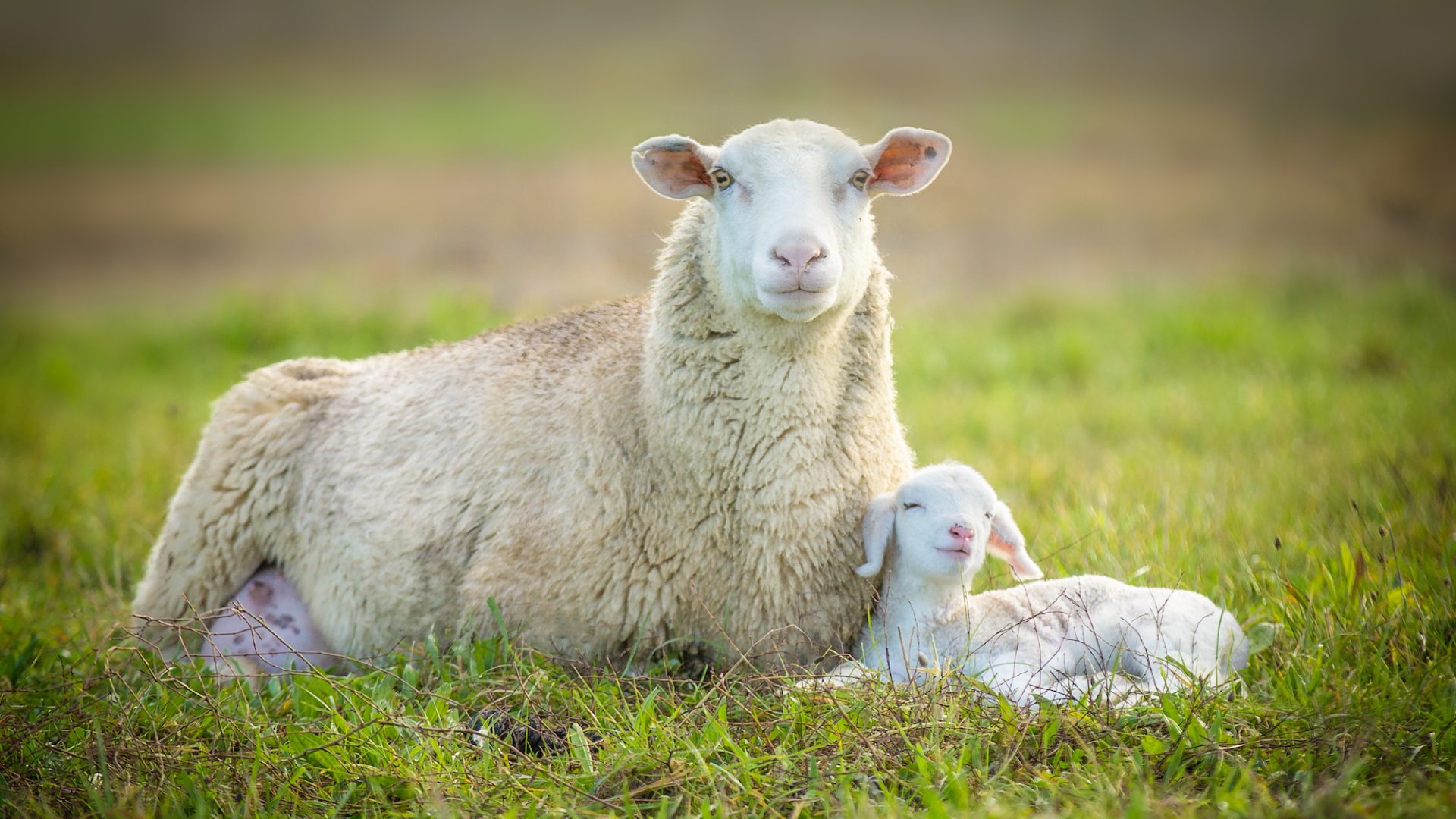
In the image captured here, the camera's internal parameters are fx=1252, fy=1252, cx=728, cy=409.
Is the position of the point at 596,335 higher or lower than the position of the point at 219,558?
higher

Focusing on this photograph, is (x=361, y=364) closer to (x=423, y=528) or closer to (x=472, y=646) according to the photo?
(x=423, y=528)

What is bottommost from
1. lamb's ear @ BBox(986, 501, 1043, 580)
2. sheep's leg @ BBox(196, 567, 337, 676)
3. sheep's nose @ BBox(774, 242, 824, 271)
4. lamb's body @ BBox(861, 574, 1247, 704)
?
sheep's leg @ BBox(196, 567, 337, 676)

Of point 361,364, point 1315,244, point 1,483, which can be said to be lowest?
point 1,483

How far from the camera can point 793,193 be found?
140 inches

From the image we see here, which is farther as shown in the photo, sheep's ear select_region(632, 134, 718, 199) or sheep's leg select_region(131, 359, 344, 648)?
sheep's leg select_region(131, 359, 344, 648)

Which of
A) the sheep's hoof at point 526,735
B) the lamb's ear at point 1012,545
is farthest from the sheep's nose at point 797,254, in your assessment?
the sheep's hoof at point 526,735

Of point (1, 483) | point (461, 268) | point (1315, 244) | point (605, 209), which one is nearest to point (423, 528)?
point (1, 483)

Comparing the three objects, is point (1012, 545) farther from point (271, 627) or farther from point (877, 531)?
point (271, 627)

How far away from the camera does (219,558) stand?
15.0ft

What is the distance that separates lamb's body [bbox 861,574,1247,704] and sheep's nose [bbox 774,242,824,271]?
106 centimetres

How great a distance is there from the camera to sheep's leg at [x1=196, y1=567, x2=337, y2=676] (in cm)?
441

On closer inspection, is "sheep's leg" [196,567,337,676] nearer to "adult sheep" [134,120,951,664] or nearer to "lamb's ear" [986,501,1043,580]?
"adult sheep" [134,120,951,664]

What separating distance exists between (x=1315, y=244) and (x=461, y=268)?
7.49 meters

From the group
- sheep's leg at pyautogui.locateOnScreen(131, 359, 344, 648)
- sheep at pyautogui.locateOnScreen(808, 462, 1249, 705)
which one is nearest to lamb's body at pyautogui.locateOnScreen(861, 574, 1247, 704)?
sheep at pyautogui.locateOnScreen(808, 462, 1249, 705)
